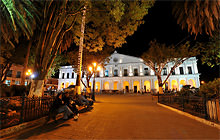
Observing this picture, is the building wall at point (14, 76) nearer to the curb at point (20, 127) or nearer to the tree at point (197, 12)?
the curb at point (20, 127)

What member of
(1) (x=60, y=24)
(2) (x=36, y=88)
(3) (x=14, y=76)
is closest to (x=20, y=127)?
(2) (x=36, y=88)

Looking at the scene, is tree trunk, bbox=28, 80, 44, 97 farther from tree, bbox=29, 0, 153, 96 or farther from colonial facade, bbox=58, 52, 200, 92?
colonial facade, bbox=58, 52, 200, 92

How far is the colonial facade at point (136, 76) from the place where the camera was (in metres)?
32.6

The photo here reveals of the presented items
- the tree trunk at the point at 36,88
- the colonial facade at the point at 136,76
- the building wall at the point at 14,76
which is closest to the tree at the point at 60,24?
the tree trunk at the point at 36,88

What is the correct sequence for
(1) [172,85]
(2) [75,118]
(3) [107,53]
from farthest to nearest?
(1) [172,85] → (3) [107,53] → (2) [75,118]

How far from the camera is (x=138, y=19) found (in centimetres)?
764

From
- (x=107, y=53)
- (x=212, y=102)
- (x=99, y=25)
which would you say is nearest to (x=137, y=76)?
(x=107, y=53)

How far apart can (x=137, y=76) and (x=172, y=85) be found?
10929mm

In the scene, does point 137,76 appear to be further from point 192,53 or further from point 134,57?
point 192,53

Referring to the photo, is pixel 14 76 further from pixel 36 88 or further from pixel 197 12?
pixel 197 12

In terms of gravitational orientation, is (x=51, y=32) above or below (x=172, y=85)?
above

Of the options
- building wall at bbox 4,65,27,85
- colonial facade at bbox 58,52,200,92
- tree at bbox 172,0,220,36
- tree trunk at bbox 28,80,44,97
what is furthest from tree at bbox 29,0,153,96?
building wall at bbox 4,65,27,85

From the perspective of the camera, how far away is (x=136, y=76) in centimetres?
3528

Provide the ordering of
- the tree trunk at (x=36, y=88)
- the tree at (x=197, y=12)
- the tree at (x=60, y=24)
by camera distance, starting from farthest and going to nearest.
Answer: the tree at (x=60, y=24), the tree trunk at (x=36, y=88), the tree at (x=197, y=12)
